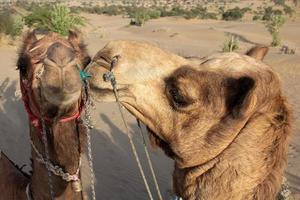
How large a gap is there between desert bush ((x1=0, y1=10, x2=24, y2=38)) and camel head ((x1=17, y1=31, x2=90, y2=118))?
1929cm

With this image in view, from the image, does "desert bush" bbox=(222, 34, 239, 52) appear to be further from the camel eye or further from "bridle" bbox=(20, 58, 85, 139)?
the camel eye

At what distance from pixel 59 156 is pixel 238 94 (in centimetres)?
160

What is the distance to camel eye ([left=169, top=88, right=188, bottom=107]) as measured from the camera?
2.40 meters

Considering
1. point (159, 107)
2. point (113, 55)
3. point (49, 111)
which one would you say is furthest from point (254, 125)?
point (49, 111)

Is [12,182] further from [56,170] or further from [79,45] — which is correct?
[79,45]

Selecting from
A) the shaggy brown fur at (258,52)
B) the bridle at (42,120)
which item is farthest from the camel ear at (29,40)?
the shaggy brown fur at (258,52)

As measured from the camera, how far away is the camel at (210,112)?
2314mm

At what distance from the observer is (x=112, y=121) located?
1036 centimetres

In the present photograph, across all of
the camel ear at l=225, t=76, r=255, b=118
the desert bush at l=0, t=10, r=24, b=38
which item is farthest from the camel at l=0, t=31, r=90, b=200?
the desert bush at l=0, t=10, r=24, b=38

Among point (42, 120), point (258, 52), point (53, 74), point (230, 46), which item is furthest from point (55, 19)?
point (258, 52)

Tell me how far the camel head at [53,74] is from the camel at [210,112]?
0.67 ft

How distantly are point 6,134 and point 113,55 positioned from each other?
7.79 metres

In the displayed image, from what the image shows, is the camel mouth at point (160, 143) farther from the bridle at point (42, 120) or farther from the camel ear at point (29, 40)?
the camel ear at point (29, 40)

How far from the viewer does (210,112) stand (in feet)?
7.76
